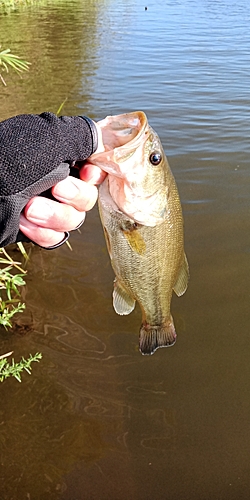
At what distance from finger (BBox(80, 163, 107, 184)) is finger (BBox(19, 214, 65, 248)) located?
0.91ft

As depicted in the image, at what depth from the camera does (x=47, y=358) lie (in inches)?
149

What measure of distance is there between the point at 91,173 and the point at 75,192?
0.37 ft

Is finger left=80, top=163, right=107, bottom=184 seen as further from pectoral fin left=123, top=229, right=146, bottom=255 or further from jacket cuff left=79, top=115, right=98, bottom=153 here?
pectoral fin left=123, top=229, right=146, bottom=255

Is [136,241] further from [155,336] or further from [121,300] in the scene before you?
[155,336]

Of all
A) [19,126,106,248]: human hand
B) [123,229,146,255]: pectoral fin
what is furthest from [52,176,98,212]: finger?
[123,229,146,255]: pectoral fin

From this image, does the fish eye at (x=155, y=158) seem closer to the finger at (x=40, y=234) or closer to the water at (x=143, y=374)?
the finger at (x=40, y=234)

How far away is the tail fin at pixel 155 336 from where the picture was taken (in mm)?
2633

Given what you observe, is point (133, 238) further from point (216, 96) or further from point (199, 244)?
point (216, 96)

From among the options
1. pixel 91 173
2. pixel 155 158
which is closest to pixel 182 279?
pixel 155 158

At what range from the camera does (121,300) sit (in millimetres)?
2549

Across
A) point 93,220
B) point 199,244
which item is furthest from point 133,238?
point 93,220

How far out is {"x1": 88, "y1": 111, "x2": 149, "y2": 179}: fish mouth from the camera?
1931mm

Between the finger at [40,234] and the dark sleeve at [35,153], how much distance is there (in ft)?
0.31

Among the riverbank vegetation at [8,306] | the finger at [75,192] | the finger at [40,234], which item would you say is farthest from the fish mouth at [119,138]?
the riverbank vegetation at [8,306]
